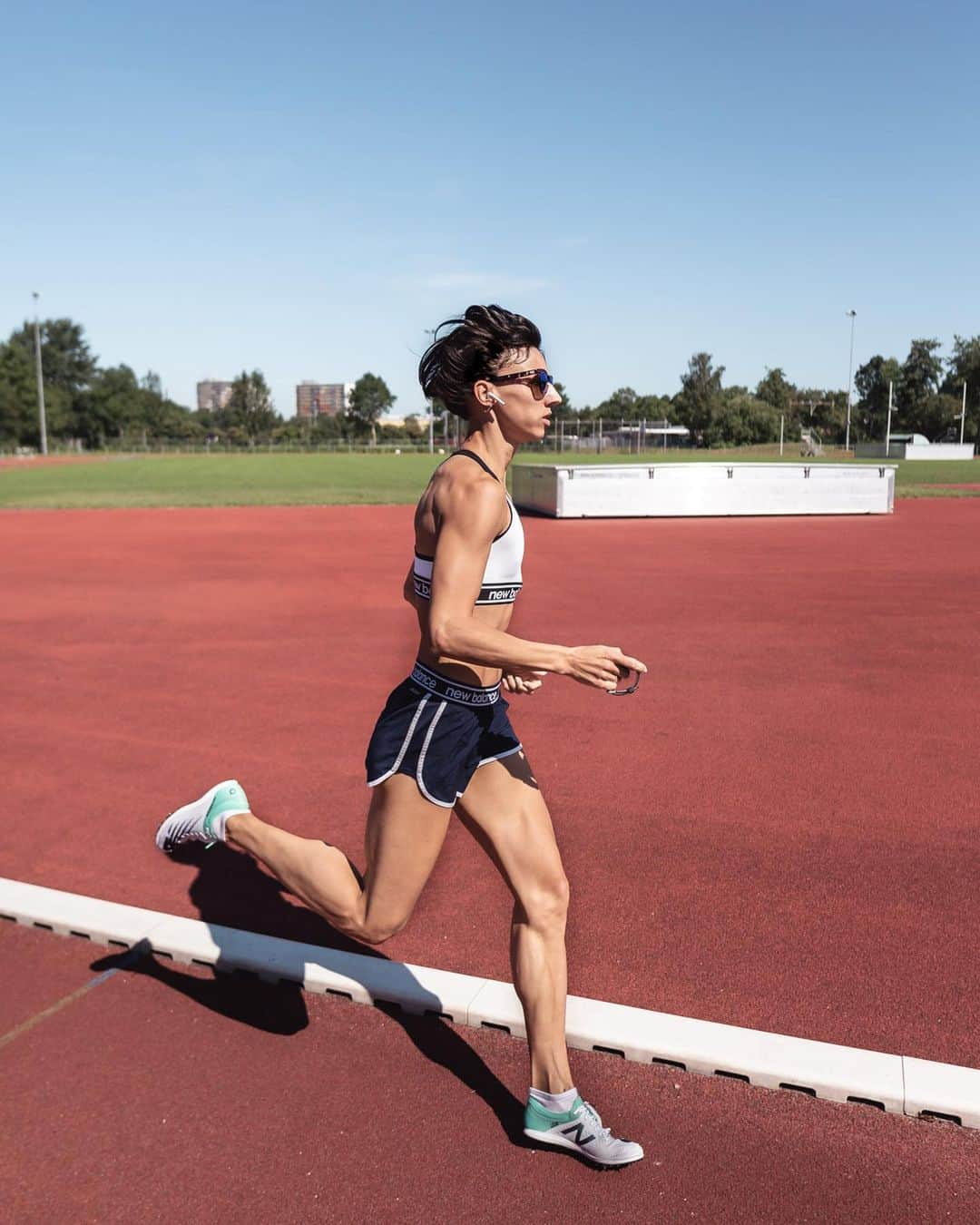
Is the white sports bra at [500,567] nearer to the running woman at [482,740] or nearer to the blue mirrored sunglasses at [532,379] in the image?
the running woman at [482,740]

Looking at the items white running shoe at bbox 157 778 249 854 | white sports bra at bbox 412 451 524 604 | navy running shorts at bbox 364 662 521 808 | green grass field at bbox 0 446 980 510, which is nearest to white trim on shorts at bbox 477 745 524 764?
navy running shorts at bbox 364 662 521 808

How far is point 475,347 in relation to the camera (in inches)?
118

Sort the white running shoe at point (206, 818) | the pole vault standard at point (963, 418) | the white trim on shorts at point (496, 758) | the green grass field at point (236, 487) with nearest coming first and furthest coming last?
the white trim on shorts at point (496, 758), the white running shoe at point (206, 818), the green grass field at point (236, 487), the pole vault standard at point (963, 418)

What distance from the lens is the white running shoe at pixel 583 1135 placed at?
2.80 metres

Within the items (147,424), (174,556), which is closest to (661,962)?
(174,556)

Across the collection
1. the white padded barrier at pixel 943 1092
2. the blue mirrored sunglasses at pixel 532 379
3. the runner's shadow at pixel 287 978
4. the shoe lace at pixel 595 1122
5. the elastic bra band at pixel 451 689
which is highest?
the blue mirrored sunglasses at pixel 532 379

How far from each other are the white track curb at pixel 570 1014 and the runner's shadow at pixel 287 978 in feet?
0.04

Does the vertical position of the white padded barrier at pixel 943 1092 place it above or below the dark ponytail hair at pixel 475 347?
below

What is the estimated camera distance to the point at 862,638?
9.98 meters

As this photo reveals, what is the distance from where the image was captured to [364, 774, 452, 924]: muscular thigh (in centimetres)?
296

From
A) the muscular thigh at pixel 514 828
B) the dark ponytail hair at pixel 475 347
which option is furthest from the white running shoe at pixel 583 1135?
the dark ponytail hair at pixel 475 347

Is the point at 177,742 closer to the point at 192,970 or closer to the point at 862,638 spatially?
the point at 192,970

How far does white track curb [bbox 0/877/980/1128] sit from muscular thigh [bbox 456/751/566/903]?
0.72 meters

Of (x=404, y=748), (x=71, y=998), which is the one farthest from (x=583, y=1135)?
(x=71, y=998)
